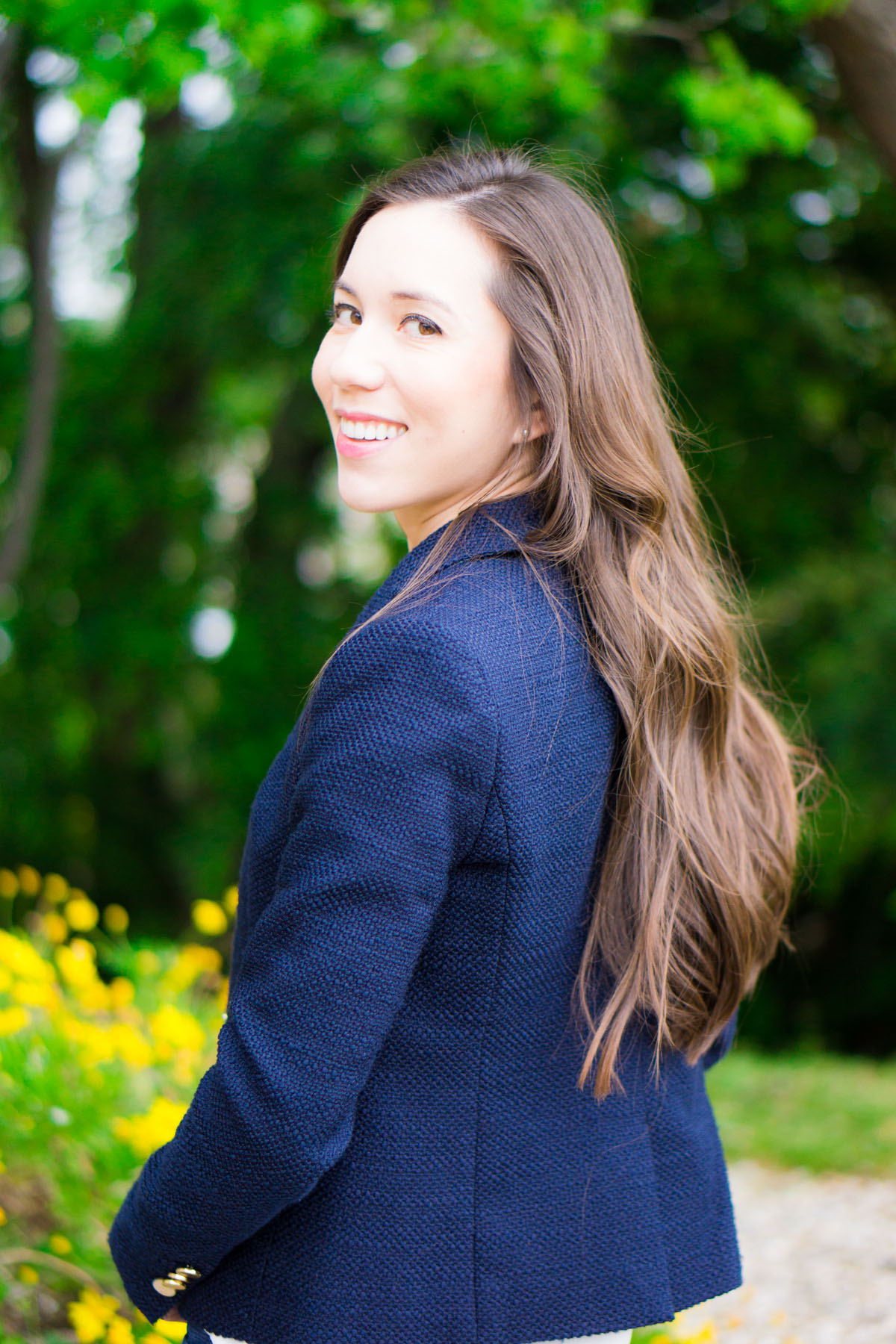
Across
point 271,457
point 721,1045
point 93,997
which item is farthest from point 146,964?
point 271,457

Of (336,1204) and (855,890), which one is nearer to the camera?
(336,1204)

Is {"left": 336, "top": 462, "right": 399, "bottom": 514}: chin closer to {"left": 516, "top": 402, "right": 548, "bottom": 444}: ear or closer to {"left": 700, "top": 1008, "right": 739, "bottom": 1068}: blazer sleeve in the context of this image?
{"left": 516, "top": 402, "right": 548, "bottom": 444}: ear

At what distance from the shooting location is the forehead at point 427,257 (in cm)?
128

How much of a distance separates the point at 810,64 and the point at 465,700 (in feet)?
17.0

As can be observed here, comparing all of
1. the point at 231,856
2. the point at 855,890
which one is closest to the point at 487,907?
the point at 231,856

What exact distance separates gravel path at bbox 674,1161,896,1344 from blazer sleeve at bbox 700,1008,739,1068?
0.71 metres

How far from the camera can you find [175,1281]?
117cm

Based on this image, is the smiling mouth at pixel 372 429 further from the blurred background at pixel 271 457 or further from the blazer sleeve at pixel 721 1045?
the blurred background at pixel 271 457

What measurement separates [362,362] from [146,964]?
6.99 ft

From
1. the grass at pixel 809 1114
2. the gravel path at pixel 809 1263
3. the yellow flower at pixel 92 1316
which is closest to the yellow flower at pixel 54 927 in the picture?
the yellow flower at pixel 92 1316

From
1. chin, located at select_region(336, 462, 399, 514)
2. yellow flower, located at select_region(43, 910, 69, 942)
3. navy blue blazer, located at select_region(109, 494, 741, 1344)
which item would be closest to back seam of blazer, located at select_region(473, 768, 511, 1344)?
navy blue blazer, located at select_region(109, 494, 741, 1344)

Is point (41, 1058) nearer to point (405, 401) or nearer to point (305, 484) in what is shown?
point (405, 401)

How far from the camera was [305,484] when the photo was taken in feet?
24.6

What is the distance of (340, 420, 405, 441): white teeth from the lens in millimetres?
1312
